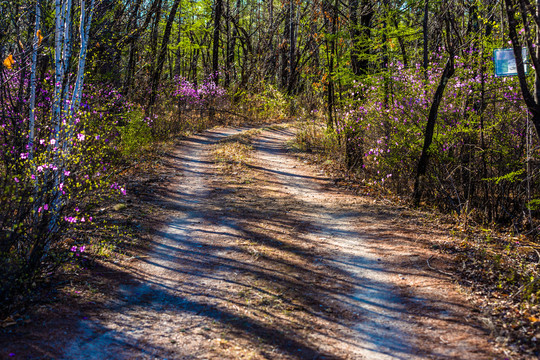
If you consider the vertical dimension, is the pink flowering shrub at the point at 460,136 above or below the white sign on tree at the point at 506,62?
below

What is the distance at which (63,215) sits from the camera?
4711 millimetres

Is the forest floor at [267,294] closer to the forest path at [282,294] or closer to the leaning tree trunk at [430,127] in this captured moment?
the forest path at [282,294]

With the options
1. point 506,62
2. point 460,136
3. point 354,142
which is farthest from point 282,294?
point 354,142

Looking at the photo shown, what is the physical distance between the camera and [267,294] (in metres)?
4.76

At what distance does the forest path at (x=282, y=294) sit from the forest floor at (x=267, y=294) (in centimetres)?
1

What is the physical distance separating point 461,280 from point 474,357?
5.15 feet

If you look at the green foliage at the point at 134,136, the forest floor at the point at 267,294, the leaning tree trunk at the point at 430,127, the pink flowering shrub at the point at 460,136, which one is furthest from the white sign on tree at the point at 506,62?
the green foliage at the point at 134,136

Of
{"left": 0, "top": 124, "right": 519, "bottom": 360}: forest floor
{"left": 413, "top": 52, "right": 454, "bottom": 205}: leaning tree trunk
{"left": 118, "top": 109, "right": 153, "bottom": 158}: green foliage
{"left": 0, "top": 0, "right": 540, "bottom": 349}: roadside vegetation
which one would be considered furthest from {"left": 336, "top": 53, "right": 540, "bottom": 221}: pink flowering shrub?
{"left": 118, "top": 109, "right": 153, "bottom": 158}: green foliage

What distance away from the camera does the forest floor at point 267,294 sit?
3754 mm

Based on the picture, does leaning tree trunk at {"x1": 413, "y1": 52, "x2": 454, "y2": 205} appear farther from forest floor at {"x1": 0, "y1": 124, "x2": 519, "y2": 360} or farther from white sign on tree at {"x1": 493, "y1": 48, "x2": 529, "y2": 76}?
white sign on tree at {"x1": 493, "y1": 48, "x2": 529, "y2": 76}

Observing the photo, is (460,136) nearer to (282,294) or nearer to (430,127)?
(430,127)

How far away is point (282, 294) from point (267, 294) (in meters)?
0.17

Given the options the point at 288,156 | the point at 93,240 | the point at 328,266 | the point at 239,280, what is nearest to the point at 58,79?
the point at 93,240

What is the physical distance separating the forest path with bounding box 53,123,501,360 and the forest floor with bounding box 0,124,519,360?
0.05ft
